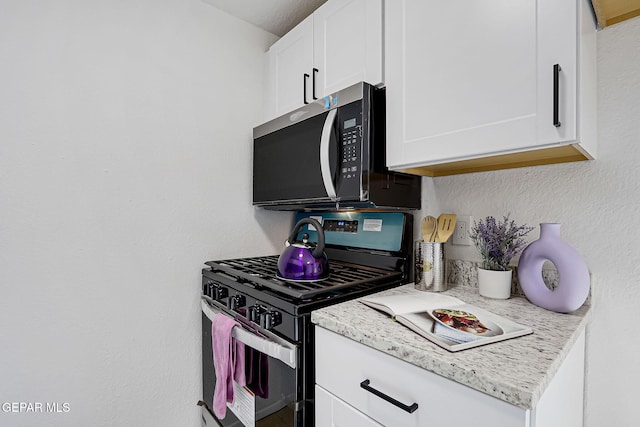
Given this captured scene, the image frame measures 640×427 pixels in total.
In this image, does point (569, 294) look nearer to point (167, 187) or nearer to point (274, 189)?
point (274, 189)

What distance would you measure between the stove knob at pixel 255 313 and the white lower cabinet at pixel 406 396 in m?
0.26

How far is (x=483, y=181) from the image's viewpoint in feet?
4.06

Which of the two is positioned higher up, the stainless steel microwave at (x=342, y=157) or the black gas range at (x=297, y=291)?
the stainless steel microwave at (x=342, y=157)

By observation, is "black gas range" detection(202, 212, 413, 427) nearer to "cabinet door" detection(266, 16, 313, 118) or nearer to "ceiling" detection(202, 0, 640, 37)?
"cabinet door" detection(266, 16, 313, 118)

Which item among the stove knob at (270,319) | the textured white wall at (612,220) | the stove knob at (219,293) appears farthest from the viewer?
the stove knob at (219,293)

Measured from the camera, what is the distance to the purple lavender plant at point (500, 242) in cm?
109

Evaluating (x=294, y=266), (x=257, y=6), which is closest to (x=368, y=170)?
(x=294, y=266)

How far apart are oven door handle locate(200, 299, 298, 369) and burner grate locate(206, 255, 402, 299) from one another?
0.16 metres

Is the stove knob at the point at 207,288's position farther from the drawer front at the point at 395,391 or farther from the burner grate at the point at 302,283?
the drawer front at the point at 395,391

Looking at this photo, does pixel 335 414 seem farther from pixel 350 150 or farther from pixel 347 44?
pixel 347 44

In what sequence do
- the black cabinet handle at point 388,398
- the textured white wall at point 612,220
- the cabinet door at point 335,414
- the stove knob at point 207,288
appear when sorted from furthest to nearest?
the stove knob at point 207,288
the textured white wall at point 612,220
the cabinet door at point 335,414
the black cabinet handle at point 388,398

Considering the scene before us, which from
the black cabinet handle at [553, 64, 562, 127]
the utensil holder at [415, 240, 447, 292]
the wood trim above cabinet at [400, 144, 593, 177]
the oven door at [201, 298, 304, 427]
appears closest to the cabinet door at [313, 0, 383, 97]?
the wood trim above cabinet at [400, 144, 593, 177]

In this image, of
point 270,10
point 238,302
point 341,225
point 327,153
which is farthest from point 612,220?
point 270,10

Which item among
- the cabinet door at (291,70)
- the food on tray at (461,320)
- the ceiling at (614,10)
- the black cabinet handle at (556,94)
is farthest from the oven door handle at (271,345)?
the ceiling at (614,10)
